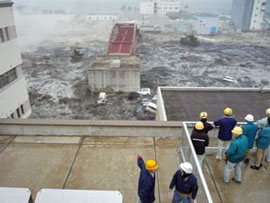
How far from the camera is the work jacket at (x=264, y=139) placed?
5352 millimetres

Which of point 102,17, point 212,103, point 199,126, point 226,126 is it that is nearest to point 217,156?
point 226,126

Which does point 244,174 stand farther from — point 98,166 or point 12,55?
point 12,55

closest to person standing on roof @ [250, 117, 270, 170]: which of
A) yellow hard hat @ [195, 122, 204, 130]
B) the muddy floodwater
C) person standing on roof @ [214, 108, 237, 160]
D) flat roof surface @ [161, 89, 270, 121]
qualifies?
person standing on roof @ [214, 108, 237, 160]

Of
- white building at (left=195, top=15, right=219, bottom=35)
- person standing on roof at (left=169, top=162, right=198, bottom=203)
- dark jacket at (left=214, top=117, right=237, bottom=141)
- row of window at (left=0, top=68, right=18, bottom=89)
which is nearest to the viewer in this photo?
person standing on roof at (left=169, top=162, right=198, bottom=203)

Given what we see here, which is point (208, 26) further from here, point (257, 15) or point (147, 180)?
point (147, 180)

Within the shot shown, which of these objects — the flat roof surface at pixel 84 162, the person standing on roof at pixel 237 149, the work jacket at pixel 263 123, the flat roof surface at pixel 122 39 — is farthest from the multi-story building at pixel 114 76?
the person standing on roof at pixel 237 149

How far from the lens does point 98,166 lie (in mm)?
6082

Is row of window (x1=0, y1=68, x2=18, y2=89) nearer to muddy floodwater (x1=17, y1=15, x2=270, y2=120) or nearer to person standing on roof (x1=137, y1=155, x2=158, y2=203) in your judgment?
person standing on roof (x1=137, y1=155, x2=158, y2=203)

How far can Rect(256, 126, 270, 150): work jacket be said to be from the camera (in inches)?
211

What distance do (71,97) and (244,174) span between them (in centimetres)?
3203

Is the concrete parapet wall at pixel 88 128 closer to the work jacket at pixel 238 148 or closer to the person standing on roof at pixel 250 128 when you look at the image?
the person standing on roof at pixel 250 128

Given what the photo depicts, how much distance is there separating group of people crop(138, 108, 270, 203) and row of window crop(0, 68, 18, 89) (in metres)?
13.0

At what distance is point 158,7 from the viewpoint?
14712 cm

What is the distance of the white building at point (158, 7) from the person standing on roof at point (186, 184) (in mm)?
147268
